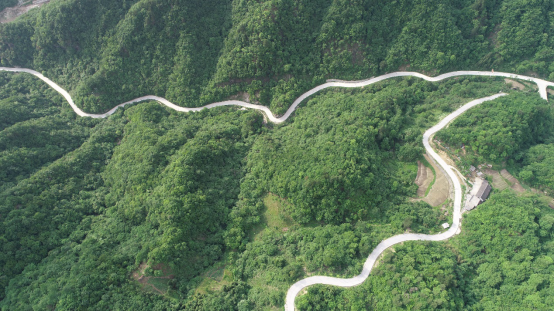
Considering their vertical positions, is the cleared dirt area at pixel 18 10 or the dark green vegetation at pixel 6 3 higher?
the dark green vegetation at pixel 6 3

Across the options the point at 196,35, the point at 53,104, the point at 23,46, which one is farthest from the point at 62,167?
the point at 23,46

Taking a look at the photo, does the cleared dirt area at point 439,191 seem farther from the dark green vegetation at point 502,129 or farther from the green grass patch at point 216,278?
the green grass patch at point 216,278

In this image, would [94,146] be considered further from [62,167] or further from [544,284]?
[544,284]

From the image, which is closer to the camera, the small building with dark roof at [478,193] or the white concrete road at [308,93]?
the small building with dark roof at [478,193]

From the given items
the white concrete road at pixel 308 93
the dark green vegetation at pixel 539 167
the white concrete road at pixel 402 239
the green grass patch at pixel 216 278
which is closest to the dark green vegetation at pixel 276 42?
the white concrete road at pixel 308 93

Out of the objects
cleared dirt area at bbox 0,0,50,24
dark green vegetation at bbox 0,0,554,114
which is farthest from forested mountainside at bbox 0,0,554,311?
cleared dirt area at bbox 0,0,50,24

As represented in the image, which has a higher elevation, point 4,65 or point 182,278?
point 4,65

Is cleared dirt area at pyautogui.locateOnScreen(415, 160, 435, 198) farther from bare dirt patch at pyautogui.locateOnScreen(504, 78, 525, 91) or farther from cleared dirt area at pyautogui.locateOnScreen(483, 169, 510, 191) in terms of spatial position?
bare dirt patch at pyautogui.locateOnScreen(504, 78, 525, 91)
